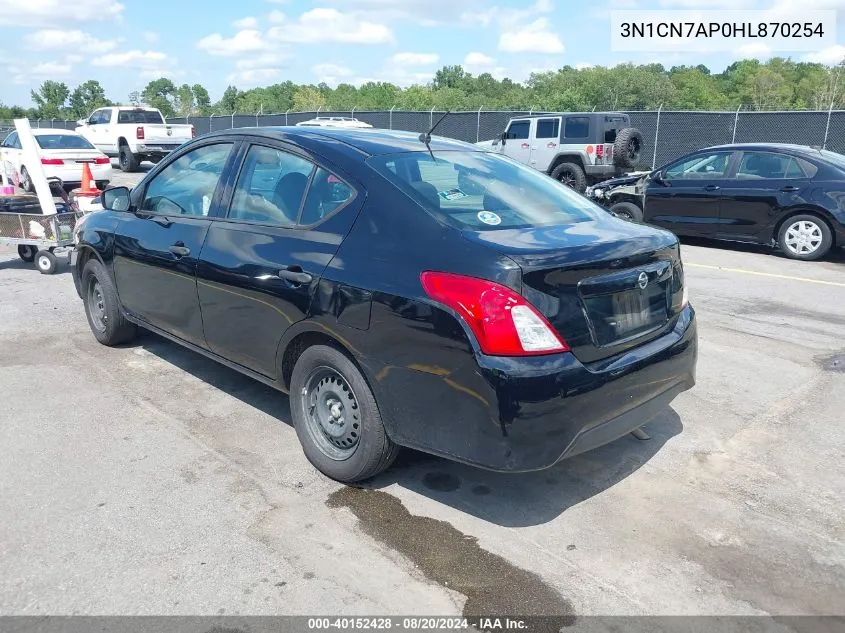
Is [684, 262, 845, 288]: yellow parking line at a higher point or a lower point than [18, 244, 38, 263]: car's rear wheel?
lower

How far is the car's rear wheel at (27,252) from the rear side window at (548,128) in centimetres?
1283

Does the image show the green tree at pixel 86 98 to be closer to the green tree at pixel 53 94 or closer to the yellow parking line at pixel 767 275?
the green tree at pixel 53 94

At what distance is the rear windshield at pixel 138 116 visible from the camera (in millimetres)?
23641

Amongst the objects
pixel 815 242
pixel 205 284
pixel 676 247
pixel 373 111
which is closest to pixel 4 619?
pixel 205 284

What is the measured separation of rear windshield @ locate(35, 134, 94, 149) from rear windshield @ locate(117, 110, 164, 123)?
21.5 ft

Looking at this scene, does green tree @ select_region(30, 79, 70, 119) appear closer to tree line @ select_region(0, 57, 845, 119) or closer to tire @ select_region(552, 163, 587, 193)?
tree line @ select_region(0, 57, 845, 119)

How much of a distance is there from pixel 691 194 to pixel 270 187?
8493mm

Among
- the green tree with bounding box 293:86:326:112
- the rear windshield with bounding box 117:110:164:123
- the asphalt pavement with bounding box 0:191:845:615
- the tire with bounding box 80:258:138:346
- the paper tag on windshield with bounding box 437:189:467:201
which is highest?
the green tree with bounding box 293:86:326:112

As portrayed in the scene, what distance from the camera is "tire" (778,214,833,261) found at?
9828mm

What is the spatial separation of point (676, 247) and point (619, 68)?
89.6 metres

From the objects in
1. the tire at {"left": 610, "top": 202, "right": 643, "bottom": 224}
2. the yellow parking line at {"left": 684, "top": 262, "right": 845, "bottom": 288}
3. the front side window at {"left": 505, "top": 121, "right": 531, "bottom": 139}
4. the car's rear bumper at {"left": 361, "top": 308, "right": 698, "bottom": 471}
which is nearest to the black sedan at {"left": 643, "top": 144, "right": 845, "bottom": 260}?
the tire at {"left": 610, "top": 202, "right": 643, "bottom": 224}

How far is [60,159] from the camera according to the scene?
16.5m

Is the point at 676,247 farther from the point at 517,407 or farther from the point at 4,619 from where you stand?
the point at 4,619

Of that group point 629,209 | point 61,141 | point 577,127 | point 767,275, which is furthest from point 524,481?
point 61,141
